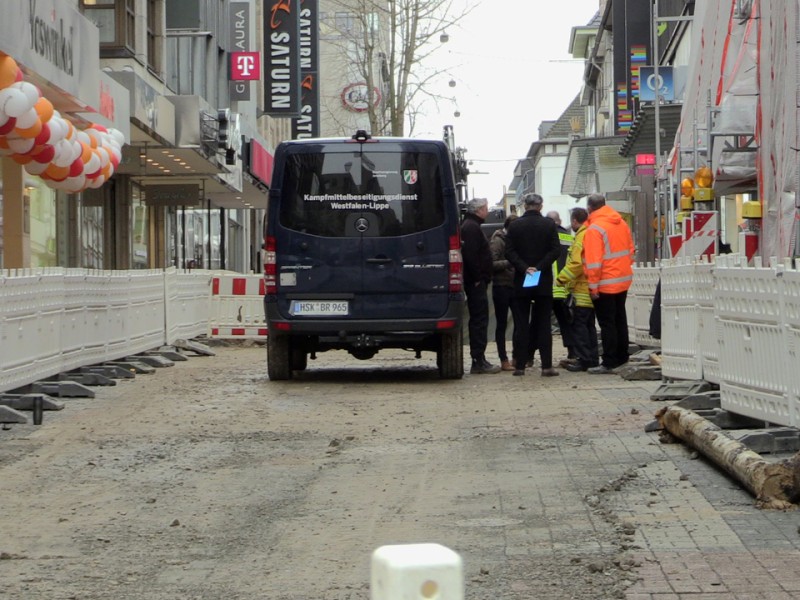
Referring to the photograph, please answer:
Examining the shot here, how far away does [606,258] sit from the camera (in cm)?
1636

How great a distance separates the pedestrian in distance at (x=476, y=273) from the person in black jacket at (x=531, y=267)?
1.42ft

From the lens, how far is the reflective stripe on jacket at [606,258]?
53.5 feet

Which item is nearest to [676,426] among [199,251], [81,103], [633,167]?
[81,103]

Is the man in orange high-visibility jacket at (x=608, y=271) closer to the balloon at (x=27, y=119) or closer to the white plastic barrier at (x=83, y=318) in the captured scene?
the white plastic barrier at (x=83, y=318)

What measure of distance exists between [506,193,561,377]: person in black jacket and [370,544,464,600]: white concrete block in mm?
14107

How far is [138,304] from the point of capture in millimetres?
19172

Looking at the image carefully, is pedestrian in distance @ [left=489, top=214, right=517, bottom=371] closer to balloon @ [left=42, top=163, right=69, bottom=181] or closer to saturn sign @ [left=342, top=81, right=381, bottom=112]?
balloon @ [left=42, top=163, right=69, bottom=181]

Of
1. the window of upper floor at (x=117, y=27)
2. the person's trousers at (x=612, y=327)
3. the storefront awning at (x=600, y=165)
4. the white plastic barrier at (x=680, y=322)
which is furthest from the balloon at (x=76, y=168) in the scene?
the storefront awning at (x=600, y=165)

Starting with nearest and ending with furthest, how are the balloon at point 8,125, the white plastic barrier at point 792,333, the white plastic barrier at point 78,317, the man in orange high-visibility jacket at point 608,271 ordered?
the white plastic barrier at point 792,333
the white plastic barrier at point 78,317
the balloon at point 8,125
the man in orange high-visibility jacket at point 608,271

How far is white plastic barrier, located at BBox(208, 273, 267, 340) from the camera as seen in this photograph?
25.6 metres

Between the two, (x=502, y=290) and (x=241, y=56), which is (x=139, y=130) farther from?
(x=241, y=56)

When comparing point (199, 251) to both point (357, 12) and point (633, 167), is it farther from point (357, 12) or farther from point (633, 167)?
point (633, 167)

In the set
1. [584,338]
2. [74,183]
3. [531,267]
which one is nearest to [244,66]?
[74,183]

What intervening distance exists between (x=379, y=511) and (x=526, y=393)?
6.81m
